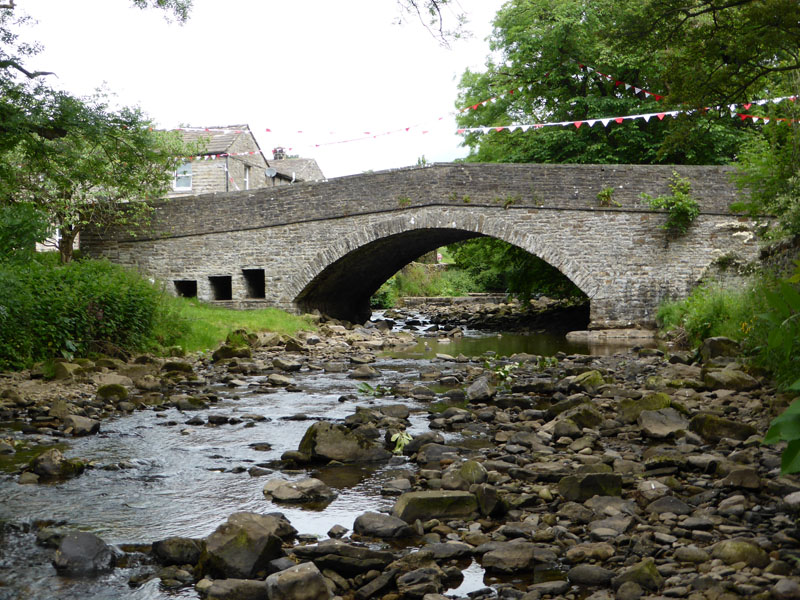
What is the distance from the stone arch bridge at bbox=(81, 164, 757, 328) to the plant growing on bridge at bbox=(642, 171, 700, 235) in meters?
0.14

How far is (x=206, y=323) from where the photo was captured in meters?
14.1

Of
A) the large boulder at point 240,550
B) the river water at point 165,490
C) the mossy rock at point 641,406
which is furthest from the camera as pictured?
the mossy rock at point 641,406

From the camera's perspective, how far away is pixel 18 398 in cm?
759

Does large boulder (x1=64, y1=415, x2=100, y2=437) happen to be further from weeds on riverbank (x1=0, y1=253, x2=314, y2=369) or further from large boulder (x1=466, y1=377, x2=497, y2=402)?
large boulder (x1=466, y1=377, x2=497, y2=402)

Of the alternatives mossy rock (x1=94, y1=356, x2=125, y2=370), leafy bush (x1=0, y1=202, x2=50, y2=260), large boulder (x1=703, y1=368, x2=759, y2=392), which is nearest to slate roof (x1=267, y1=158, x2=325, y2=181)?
mossy rock (x1=94, y1=356, x2=125, y2=370)

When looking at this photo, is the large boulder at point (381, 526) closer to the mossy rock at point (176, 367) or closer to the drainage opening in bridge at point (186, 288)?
the mossy rock at point (176, 367)

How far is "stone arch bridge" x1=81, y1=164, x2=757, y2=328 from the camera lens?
15.6 meters

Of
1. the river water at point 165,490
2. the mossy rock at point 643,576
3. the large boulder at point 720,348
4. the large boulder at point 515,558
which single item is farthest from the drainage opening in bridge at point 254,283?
the mossy rock at point 643,576

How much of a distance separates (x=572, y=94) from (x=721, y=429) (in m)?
18.0

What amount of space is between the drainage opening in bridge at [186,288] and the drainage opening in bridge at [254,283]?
1.53 meters

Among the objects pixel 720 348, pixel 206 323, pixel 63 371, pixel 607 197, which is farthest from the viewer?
pixel 607 197

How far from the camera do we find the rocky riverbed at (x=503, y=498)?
3213 mm

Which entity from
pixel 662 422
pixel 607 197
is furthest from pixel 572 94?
pixel 662 422

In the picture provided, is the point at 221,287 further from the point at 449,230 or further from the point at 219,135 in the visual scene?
the point at 219,135
